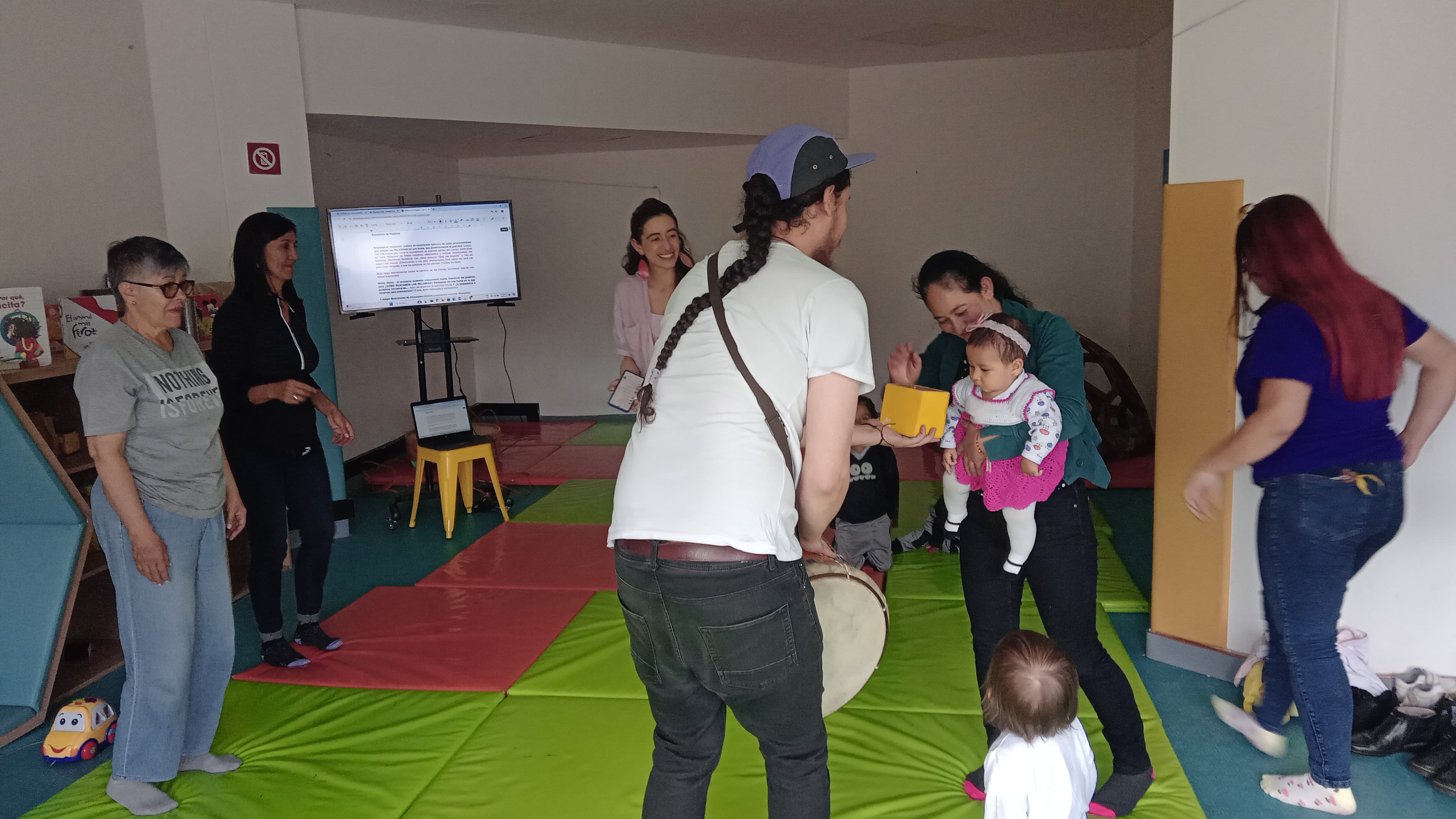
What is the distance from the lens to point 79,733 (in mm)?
3023

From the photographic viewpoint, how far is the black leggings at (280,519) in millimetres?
3404

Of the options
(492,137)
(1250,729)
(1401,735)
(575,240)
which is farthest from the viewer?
(575,240)

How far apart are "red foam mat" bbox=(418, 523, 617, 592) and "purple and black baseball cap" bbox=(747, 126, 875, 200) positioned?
2.80 meters

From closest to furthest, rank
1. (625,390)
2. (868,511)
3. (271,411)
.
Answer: (271,411)
(625,390)
(868,511)

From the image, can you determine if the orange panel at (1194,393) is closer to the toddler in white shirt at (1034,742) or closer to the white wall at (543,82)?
the toddler in white shirt at (1034,742)

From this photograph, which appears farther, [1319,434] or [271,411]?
[271,411]

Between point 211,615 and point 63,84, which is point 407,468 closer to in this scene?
point 63,84

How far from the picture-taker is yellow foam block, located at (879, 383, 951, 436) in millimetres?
2111

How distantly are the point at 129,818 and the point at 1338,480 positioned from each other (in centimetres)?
331

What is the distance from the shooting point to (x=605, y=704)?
3.21 meters

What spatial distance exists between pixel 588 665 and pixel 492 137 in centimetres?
519

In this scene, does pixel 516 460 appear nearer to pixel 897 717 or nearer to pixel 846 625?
pixel 897 717

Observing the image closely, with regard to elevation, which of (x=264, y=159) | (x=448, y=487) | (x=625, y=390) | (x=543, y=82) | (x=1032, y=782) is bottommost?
(x=448, y=487)

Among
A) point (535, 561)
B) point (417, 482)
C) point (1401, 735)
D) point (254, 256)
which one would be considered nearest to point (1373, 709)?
point (1401, 735)
